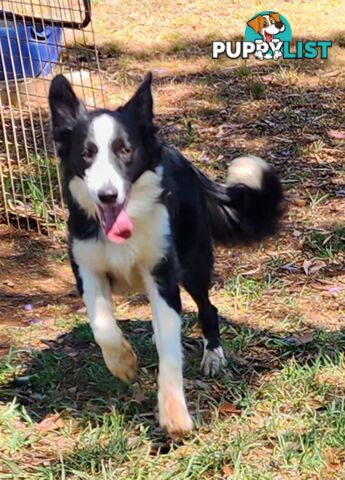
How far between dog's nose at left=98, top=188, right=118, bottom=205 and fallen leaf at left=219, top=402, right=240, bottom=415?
1041 mm

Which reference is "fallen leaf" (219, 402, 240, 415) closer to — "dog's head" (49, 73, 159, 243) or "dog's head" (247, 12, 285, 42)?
"dog's head" (49, 73, 159, 243)

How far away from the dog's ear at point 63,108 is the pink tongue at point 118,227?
358 millimetres

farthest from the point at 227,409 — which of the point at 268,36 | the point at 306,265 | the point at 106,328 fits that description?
the point at 268,36

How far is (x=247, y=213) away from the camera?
13.5 feet

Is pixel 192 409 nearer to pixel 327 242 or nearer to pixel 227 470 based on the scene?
pixel 227 470

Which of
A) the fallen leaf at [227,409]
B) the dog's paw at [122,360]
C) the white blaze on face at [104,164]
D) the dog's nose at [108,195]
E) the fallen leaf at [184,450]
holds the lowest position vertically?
the fallen leaf at [227,409]

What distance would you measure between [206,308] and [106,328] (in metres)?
0.75

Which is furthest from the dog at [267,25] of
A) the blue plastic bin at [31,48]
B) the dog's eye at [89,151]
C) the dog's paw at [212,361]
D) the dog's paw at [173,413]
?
the dog's paw at [173,413]

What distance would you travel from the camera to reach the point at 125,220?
3.18 metres

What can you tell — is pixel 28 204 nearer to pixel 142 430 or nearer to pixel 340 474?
pixel 142 430

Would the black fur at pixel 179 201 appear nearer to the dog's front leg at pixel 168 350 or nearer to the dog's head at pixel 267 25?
the dog's front leg at pixel 168 350

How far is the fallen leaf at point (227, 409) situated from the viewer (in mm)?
3492

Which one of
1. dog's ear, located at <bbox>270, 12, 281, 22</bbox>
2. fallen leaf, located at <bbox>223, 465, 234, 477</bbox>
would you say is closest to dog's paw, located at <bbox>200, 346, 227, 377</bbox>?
fallen leaf, located at <bbox>223, 465, 234, 477</bbox>

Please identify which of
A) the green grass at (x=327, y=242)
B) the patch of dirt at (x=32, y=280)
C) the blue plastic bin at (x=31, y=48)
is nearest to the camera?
the patch of dirt at (x=32, y=280)
